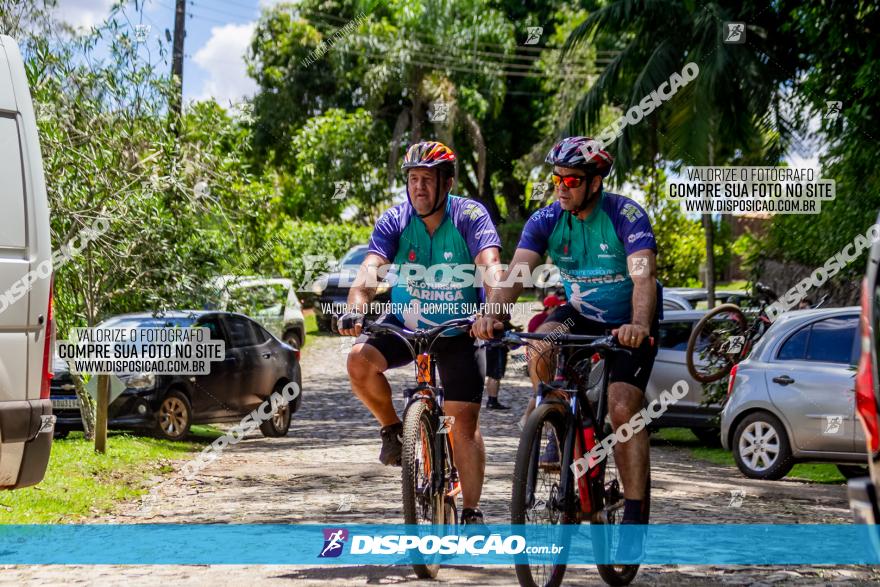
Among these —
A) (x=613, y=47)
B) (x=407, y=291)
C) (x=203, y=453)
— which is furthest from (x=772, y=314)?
(x=613, y=47)

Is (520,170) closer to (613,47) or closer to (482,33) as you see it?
(482,33)

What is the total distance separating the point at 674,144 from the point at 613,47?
15139 mm

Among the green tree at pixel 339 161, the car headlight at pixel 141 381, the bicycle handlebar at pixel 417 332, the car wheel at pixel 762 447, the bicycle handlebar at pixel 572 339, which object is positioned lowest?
the car wheel at pixel 762 447

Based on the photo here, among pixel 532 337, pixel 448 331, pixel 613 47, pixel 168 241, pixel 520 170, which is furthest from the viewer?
pixel 520 170

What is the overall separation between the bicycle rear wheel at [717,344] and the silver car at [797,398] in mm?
1761

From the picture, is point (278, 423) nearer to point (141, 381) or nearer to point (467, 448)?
point (141, 381)

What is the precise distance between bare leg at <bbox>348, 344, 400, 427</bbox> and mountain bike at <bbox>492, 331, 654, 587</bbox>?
0.84m

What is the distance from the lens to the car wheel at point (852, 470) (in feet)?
42.8

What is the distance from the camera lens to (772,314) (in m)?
15.5

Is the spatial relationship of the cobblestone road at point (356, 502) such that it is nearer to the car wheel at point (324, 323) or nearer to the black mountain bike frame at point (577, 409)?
the black mountain bike frame at point (577, 409)

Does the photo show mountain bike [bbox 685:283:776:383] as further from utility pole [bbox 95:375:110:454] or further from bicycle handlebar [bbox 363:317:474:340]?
bicycle handlebar [bbox 363:317:474:340]

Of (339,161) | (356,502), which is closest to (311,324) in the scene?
(339,161)

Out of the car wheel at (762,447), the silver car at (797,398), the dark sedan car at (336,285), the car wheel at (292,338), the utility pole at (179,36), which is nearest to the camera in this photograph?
the silver car at (797,398)

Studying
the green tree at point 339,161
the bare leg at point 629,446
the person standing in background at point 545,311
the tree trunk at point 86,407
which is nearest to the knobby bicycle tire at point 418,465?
the bare leg at point 629,446
